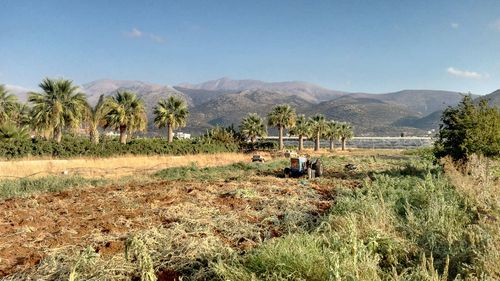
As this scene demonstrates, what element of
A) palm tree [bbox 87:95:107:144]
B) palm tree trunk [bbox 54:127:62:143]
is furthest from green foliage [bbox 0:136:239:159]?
palm tree [bbox 87:95:107:144]

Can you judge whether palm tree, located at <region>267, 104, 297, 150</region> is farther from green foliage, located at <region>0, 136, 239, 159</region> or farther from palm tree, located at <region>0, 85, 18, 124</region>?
palm tree, located at <region>0, 85, 18, 124</region>

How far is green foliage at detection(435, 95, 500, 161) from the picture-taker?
19562 millimetres

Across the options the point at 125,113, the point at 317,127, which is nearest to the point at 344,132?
the point at 317,127

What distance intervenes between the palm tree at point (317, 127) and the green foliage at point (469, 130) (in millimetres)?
63477

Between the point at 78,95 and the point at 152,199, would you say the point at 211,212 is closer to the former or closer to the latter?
the point at 152,199

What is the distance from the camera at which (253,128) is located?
74.8 m

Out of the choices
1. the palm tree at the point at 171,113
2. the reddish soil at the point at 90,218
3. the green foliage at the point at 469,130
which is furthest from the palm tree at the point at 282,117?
the reddish soil at the point at 90,218

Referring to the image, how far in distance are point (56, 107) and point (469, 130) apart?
33930mm

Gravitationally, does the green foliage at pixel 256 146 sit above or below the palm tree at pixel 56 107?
below

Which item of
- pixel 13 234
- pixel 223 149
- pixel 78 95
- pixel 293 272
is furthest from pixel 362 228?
pixel 223 149

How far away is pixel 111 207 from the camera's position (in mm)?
11062

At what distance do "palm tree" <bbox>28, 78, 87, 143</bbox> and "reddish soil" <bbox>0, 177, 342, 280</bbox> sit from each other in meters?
26.7

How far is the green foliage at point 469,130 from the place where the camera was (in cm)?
1956

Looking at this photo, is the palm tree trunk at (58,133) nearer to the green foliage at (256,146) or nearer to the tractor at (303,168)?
the tractor at (303,168)
